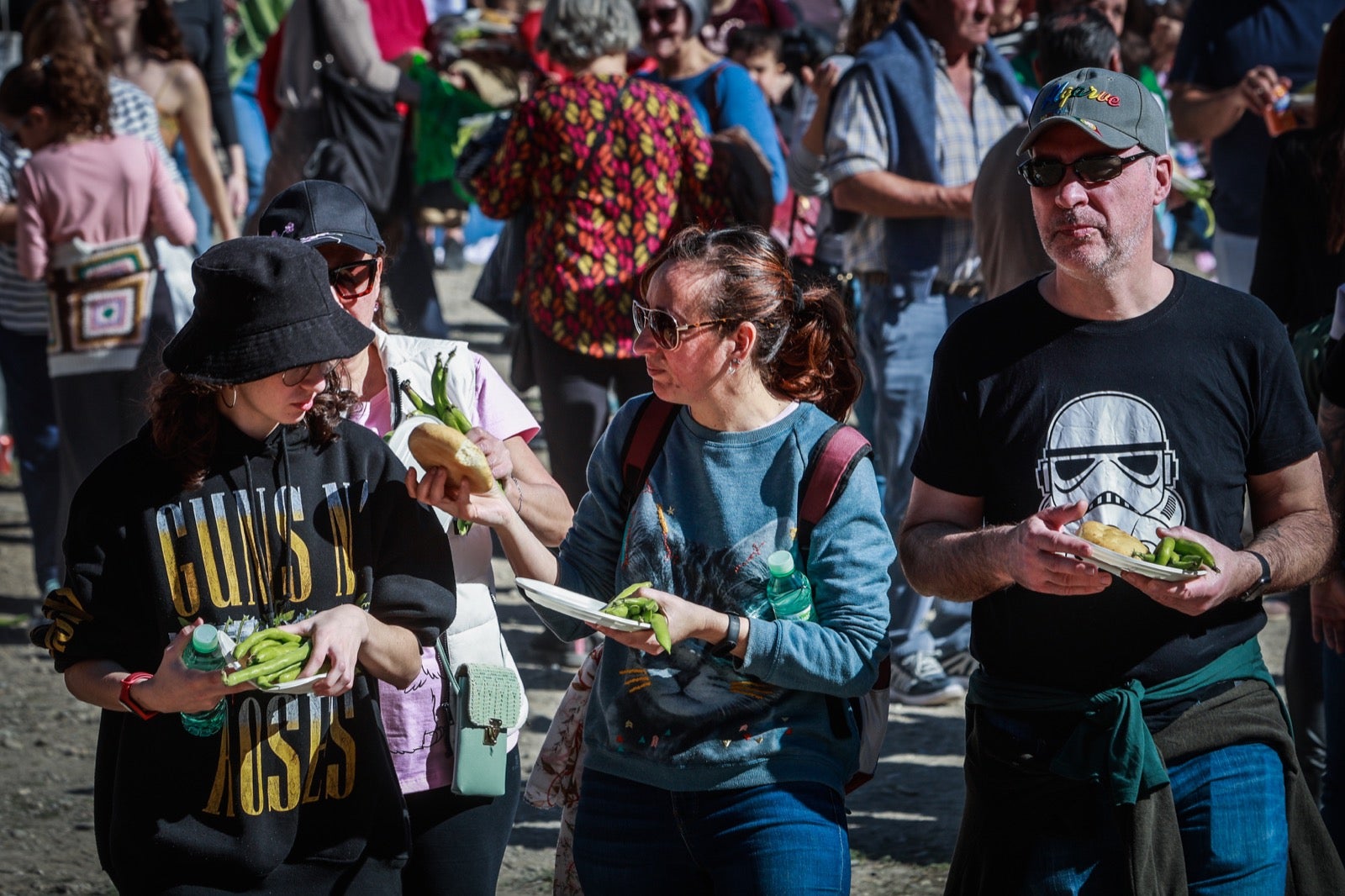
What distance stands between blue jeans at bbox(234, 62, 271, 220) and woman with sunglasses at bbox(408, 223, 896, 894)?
25.1ft

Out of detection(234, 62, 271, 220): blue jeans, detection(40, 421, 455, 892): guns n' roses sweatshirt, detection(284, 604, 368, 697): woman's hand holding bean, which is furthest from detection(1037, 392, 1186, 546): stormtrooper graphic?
detection(234, 62, 271, 220): blue jeans

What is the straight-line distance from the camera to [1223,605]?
9.60ft

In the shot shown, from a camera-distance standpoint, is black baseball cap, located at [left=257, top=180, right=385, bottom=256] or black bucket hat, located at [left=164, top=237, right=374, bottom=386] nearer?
black bucket hat, located at [left=164, top=237, right=374, bottom=386]

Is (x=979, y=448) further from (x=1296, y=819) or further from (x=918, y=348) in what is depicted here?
(x=918, y=348)

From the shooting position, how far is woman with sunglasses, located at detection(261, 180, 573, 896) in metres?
3.08

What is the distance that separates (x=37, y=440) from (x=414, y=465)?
4586 mm

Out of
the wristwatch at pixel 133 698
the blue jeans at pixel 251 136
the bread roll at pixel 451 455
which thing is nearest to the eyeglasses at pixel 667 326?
the bread roll at pixel 451 455

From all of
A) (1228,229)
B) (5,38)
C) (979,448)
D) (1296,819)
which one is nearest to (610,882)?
(979,448)

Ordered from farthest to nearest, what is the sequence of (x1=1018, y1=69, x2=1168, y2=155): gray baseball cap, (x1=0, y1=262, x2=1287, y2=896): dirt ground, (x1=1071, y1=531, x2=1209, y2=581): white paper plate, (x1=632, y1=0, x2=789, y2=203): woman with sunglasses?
(x1=632, y1=0, x2=789, y2=203): woman with sunglasses
(x1=0, y1=262, x2=1287, y2=896): dirt ground
(x1=1018, y1=69, x2=1168, y2=155): gray baseball cap
(x1=1071, y1=531, x2=1209, y2=581): white paper plate

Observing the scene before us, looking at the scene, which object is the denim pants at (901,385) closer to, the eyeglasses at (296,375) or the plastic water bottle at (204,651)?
the eyeglasses at (296,375)

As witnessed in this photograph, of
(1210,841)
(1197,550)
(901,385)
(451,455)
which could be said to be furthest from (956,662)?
(451,455)

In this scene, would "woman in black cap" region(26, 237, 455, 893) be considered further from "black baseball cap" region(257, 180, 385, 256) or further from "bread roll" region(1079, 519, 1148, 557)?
"bread roll" region(1079, 519, 1148, 557)

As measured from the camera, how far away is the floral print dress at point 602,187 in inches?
234

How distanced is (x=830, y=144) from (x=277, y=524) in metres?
3.71
